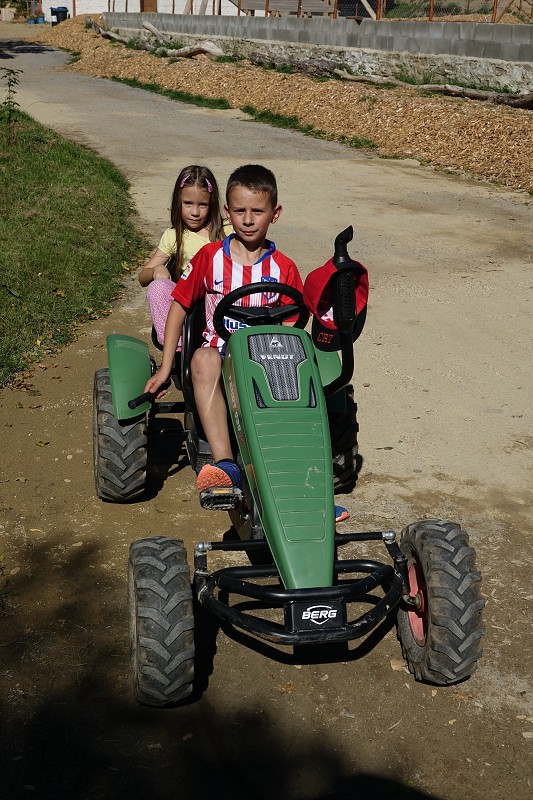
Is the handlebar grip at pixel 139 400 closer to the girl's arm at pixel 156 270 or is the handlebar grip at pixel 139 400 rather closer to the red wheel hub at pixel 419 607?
the girl's arm at pixel 156 270

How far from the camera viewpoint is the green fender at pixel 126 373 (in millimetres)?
4586

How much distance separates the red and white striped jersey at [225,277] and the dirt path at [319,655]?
115 centimetres

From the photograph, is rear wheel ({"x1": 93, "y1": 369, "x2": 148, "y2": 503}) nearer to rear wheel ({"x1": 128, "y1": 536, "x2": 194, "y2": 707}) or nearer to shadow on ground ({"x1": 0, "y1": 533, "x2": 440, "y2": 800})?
shadow on ground ({"x1": 0, "y1": 533, "x2": 440, "y2": 800})

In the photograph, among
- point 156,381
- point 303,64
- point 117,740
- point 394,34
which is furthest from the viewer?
point 303,64

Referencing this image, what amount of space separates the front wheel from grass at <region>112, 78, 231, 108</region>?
1916 centimetres

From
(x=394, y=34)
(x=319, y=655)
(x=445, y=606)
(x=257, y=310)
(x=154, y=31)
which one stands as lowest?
(x=319, y=655)

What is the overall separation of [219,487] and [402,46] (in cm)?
1785

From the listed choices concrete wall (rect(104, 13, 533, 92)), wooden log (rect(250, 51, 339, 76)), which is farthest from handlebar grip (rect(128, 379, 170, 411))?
wooden log (rect(250, 51, 339, 76))

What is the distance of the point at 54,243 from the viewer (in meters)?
9.28

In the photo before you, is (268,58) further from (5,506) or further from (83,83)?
(5,506)

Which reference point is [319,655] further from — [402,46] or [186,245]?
[402,46]

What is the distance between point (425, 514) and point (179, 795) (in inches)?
87.7

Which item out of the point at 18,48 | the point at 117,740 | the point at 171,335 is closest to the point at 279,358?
the point at 171,335

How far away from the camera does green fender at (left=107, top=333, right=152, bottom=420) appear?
459cm
